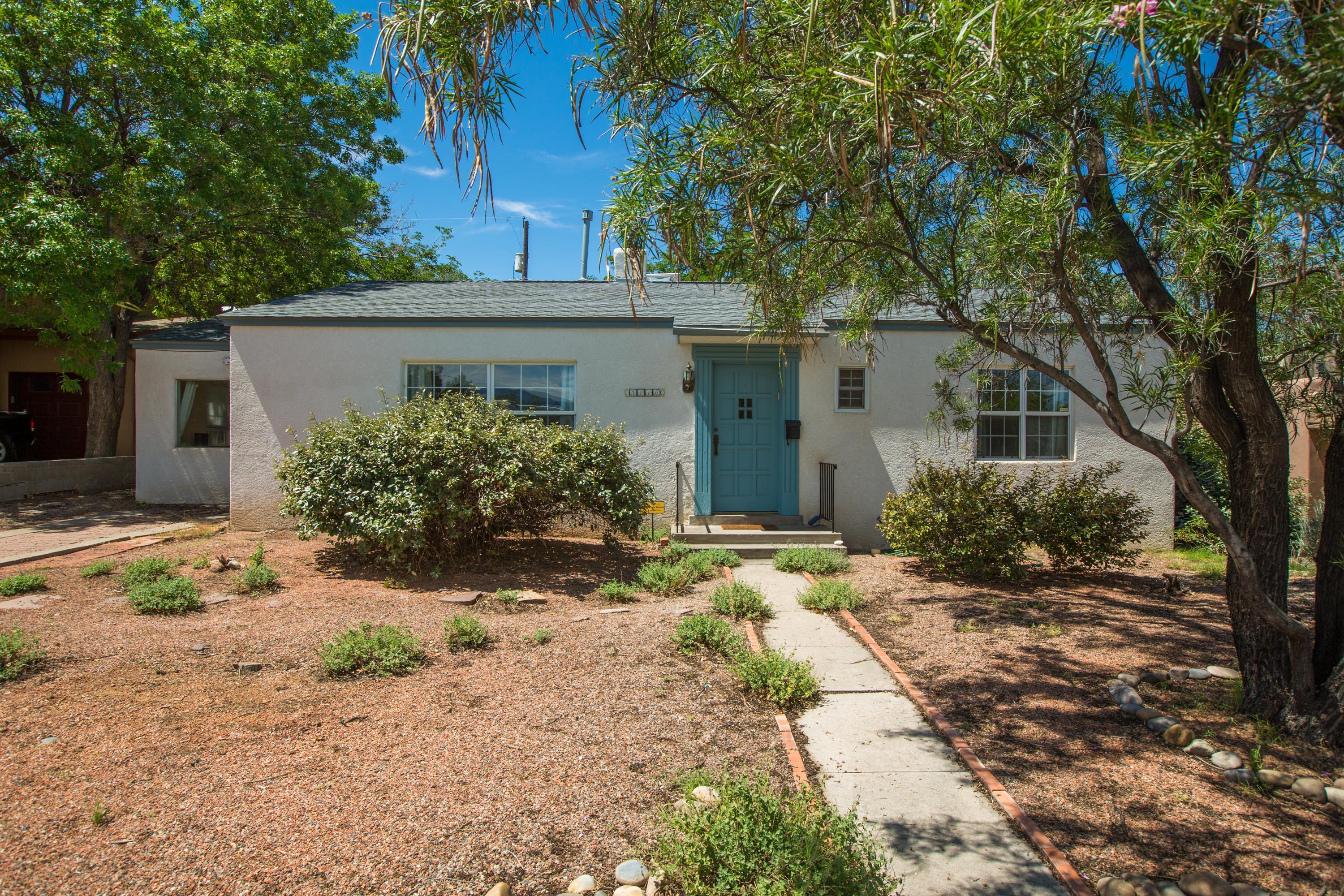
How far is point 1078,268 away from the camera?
4012mm

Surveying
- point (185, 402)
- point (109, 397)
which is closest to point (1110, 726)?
point (185, 402)

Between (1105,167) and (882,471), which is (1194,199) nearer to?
(1105,167)

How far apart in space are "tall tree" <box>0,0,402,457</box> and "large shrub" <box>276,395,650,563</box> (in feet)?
19.0

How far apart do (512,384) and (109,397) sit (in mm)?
9514

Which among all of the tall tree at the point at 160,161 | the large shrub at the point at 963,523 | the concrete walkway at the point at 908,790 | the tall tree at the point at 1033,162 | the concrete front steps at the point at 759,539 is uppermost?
the tall tree at the point at 160,161

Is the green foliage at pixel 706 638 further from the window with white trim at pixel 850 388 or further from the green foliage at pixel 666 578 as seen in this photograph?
the window with white trim at pixel 850 388

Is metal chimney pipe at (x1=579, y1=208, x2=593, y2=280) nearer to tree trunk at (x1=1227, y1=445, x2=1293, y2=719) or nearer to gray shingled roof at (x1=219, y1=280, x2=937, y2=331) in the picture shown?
gray shingled roof at (x1=219, y1=280, x2=937, y2=331)

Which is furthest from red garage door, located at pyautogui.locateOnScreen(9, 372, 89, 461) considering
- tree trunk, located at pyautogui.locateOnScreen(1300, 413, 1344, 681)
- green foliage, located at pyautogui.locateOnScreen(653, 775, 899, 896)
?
tree trunk, located at pyautogui.locateOnScreen(1300, 413, 1344, 681)

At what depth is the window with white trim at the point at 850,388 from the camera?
9.59 m

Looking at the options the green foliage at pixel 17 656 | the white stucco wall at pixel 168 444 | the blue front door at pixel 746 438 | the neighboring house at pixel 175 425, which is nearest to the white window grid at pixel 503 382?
the blue front door at pixel 746 438

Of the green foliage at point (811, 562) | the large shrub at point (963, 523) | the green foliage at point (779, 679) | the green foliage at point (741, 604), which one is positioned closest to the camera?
the green foliage at point (779, 679)

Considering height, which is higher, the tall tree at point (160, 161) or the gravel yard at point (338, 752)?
the tall tree at point (160, 161)

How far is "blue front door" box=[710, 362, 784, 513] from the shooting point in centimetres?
979

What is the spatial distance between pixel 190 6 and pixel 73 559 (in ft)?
32.5
